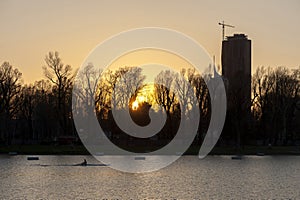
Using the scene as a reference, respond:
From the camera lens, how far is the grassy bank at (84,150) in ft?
305

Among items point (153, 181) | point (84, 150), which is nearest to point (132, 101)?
point (84, 150)

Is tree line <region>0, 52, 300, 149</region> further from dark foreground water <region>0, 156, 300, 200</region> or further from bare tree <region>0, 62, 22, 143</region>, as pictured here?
dark foreground water <region>0, 156, 300, 200</region>

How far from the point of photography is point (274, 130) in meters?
109

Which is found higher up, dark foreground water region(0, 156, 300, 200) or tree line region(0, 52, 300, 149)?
tree line region(0, 52, 300, 149)

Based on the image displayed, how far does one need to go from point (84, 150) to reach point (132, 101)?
18.8 meters

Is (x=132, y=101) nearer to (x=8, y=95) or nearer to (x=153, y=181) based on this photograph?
(x=8, y=95)

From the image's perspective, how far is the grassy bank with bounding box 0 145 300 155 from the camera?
9281 cm

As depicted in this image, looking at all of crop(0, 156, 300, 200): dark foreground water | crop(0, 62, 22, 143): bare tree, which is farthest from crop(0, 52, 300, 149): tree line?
crop(0, 156, 300, 200): dark foreground water

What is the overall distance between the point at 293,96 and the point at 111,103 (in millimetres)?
30617

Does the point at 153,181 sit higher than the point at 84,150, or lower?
lower

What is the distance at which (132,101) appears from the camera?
111 metres

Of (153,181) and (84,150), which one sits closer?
(153,181)

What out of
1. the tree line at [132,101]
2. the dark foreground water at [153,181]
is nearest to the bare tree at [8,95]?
the tree line at [132,101]

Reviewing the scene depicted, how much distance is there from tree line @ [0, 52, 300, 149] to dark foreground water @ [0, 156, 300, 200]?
28795mm
